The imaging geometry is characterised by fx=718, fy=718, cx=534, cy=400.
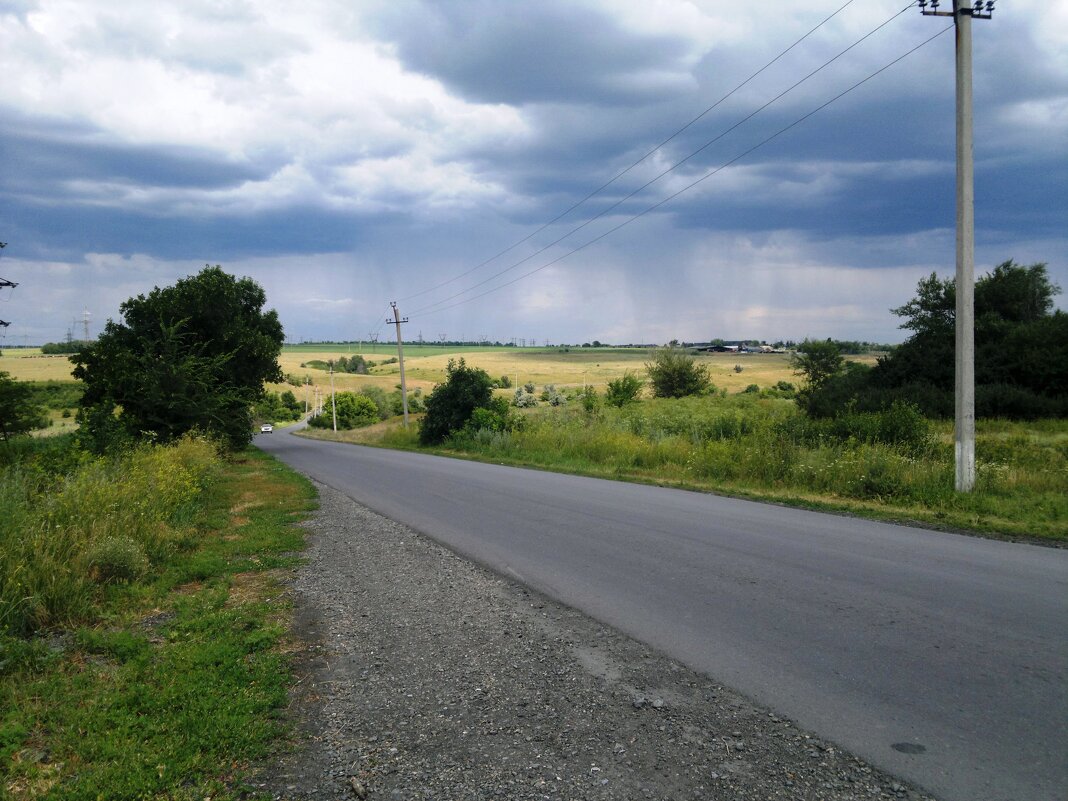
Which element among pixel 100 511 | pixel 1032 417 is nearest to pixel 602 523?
pixel 100 511

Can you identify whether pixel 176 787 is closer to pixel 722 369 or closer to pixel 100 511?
pixel 100 511

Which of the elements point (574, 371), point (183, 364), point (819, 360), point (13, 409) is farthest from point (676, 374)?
point (13, 409)

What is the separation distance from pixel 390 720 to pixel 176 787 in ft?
3.88

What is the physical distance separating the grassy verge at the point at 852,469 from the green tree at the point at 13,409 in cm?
1615

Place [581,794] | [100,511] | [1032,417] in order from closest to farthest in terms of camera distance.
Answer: [581,794] → [100,511] → [1032,417]

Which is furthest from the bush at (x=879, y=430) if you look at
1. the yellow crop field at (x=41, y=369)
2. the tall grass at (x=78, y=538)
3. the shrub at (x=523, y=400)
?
the yellow crop field at (x=41, y=369)

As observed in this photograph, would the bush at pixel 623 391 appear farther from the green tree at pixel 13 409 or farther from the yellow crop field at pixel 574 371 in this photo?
the green tree at pixel 13 409

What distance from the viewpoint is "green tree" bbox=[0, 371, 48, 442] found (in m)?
22.5

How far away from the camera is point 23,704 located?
4570 mm

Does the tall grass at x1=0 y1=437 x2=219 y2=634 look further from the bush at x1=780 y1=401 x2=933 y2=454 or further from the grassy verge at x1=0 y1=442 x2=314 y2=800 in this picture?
the bush at x1=780 y1=401 x2=933 y2=454

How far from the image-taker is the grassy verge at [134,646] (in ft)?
12.5

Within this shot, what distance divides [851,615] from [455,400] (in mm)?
33039

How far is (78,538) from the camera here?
7.70 m

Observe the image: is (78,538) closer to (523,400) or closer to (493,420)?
(493,420)
